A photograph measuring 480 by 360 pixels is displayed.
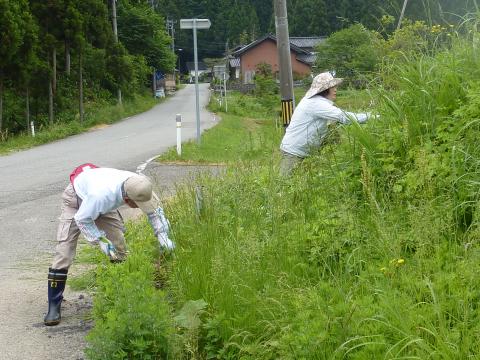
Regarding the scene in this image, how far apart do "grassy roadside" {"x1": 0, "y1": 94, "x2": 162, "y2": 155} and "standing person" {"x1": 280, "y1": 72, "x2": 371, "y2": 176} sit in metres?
15.6

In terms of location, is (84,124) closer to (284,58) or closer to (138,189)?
(284,58)

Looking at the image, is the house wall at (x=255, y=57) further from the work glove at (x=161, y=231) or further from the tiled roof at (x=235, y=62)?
the work glove at (x=161, y=231)

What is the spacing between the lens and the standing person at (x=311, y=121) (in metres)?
6.11

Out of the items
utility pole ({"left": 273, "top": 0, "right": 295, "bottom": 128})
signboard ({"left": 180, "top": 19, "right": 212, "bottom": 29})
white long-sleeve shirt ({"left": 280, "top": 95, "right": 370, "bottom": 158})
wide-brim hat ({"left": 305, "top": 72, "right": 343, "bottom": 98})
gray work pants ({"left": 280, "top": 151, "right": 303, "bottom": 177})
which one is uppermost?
signboard ({"left": 180, "top": 19, "right": 212, "bottom": 29})

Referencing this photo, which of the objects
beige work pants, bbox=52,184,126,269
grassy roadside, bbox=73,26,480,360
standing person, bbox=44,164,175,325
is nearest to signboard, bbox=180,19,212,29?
grassy roadside, bbox=73,26,480,360

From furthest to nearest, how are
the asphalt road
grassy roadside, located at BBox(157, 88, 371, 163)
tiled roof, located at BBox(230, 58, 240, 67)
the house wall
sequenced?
tiled roof, located at BBox(230, 58, 240, 67) → the house wall → grassy roadside, located at BBox(157, 88, 371, 163) → the asphalt road

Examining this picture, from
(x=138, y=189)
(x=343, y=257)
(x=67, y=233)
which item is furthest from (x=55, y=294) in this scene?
(x=343, y=257)

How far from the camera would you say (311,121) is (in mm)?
6262

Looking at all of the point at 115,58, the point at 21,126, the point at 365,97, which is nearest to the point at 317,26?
the point at 115,58

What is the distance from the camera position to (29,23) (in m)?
27.1

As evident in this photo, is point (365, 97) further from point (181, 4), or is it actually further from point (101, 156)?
point (181, 4)

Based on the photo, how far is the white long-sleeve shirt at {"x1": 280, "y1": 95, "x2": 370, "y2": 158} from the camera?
19.9 feet

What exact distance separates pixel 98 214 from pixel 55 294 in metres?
0.73

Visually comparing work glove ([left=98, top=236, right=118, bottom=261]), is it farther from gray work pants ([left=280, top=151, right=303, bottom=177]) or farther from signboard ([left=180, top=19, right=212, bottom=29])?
signboard ([left=180, top=19, right=212, bottom=29])
